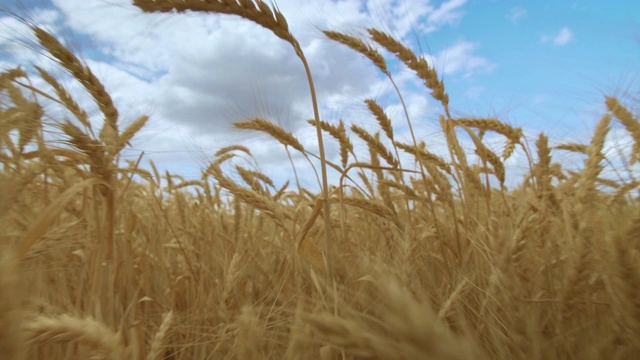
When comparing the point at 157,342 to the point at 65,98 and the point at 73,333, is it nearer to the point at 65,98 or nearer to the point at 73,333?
the point at 73,333

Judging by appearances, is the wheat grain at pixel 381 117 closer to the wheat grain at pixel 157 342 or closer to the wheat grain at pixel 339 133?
the wheat grain at pixel 339 133

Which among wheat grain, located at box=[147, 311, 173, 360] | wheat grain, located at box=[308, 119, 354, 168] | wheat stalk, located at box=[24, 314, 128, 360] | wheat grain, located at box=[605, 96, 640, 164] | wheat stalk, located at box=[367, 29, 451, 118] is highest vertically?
wheat stalk, located at box=[367, 29, 451, 118]

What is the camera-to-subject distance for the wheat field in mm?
730

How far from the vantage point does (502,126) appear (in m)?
2.39

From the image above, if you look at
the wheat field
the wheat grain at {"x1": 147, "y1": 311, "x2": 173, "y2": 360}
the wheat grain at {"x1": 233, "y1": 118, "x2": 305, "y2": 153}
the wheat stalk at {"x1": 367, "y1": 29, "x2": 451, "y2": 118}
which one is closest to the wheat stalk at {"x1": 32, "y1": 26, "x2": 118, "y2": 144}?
the wheat field

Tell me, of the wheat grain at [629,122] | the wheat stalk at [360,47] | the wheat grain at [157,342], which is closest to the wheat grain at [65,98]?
the wheat grain at [157,342]

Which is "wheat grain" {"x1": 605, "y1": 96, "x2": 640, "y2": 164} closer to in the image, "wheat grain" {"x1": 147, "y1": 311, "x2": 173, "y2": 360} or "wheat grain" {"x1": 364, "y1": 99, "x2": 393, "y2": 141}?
"wheat grain" {"x1": 364, "y1": 99, "x2": 393, "y2": 141}

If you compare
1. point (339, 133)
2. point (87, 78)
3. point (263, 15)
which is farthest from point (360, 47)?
point (87, 78)

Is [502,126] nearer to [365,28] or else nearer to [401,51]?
[401,51]

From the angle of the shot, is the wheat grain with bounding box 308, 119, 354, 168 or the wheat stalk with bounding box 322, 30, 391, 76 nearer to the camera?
the wheat stalk with bounding box 322, 30, 391, 76

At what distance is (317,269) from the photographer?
157 centimetres

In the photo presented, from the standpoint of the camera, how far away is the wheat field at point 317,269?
73cm

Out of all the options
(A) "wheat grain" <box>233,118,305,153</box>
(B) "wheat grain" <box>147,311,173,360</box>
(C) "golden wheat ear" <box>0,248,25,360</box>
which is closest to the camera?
(C) "golden wheat ear" <box>0,248,25,360</box>

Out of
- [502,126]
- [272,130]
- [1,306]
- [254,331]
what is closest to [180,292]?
[272,130]
